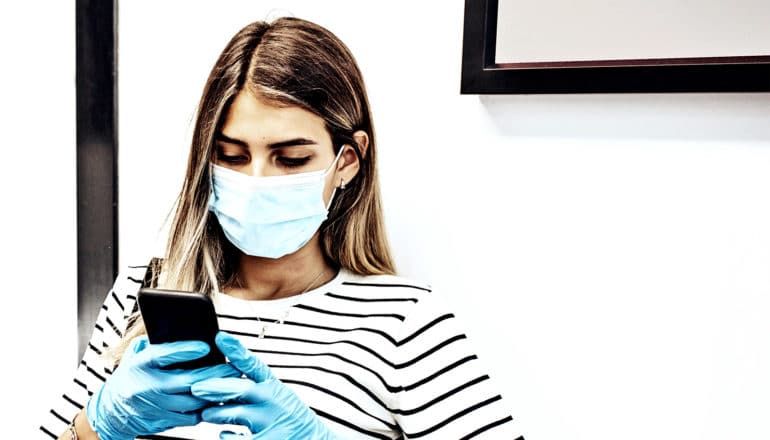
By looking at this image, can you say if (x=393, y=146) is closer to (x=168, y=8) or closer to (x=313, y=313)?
(x=313, y=313)

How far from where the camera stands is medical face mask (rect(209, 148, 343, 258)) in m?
0.89

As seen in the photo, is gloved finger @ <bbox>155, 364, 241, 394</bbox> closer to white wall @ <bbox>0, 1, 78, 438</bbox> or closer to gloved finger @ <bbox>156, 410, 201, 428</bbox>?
gloved finger @ <bbox>156, 410, 201, 428</bbox>

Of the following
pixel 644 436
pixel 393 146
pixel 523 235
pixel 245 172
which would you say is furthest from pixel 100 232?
pixel 644 436

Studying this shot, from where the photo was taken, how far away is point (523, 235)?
101 cm

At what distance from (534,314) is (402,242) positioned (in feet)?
0.90

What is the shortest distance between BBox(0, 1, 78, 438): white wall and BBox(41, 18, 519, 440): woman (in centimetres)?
44

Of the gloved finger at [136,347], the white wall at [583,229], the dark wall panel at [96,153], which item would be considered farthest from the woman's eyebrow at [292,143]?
the dark wall panel at [96,153]

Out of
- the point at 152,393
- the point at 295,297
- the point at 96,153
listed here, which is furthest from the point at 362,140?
the point at 96,153

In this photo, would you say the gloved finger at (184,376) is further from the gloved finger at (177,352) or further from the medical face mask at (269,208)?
the medical face mask at (269,208)

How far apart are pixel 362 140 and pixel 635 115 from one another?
1.39 feet

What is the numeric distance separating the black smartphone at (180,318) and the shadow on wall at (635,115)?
0.56 meters

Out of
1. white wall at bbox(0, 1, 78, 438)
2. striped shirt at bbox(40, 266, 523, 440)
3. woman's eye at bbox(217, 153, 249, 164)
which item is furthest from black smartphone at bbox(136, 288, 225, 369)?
white wall at bbox(0, 1, 78, 438)

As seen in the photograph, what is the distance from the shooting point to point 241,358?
0.78 m

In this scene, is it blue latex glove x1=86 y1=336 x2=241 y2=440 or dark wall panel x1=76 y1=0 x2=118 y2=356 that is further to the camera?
dark wall panel x1=76 y1=0 x2=118 y2=356
